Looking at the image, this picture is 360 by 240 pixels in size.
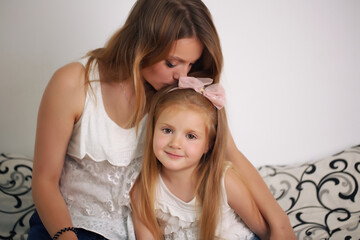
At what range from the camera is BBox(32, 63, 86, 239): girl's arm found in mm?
1289

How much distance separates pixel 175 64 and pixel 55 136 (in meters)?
0.52

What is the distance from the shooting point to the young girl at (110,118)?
4.13ft

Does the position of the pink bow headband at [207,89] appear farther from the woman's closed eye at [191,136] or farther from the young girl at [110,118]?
the woman's closed eye at [191,136]

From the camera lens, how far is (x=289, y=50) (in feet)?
7.10

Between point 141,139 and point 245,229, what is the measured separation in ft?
1.86

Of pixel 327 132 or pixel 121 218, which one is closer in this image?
pixel 121 218

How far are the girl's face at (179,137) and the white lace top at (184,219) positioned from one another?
166 millimetres

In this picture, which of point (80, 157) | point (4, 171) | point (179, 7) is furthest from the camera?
point (4, 171)

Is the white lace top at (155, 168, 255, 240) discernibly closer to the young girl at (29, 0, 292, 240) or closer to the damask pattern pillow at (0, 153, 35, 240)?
the young girl at (29, 0, 292, 240)

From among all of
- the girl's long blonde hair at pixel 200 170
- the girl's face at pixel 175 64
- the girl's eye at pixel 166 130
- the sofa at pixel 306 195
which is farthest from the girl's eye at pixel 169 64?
the sofa at pixel 306 195

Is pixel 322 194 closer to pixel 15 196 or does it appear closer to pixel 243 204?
pixel 243 204

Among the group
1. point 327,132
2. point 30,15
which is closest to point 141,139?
point 30,15

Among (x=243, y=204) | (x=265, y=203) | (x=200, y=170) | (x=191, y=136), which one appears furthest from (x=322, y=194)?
(x=191, y=136)

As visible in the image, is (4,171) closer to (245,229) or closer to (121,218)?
(121,218)
